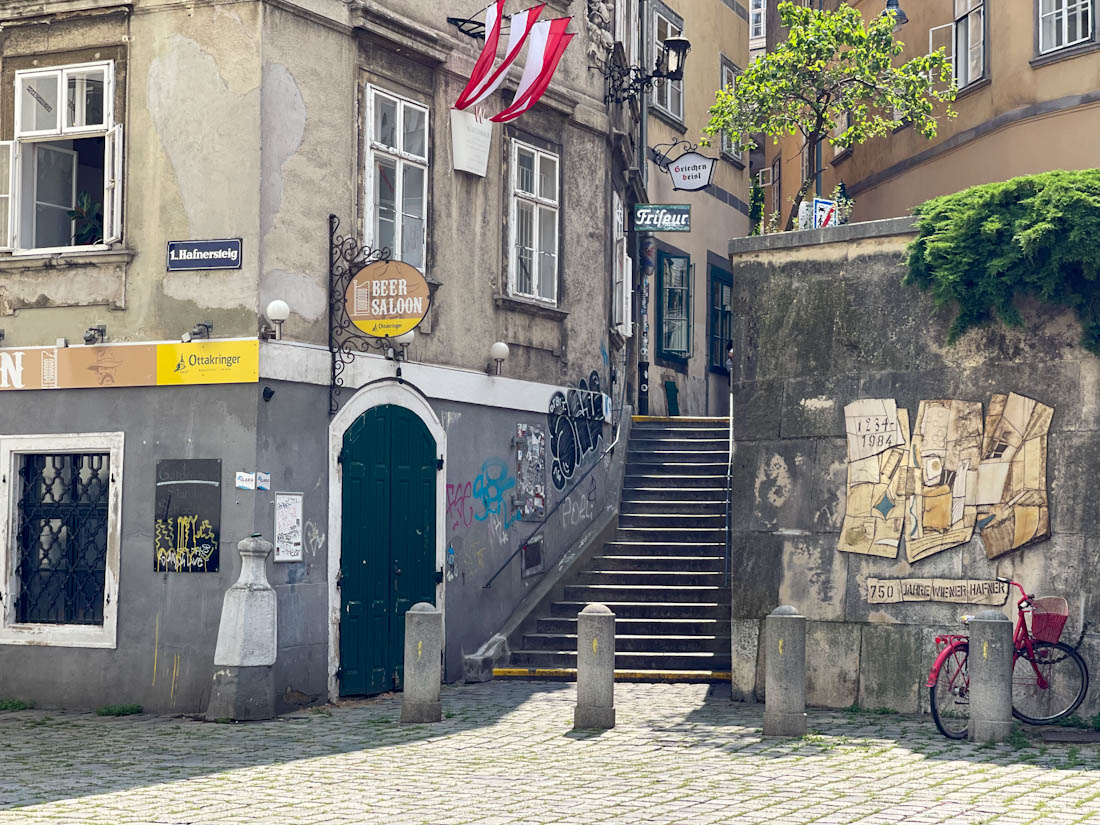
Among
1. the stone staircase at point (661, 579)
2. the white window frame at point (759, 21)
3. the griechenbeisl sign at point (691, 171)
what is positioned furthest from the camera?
the white window frame at point (759, 21)

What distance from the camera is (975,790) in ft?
29.1

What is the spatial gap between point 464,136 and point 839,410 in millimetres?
5037

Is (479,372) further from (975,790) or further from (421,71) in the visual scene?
(975,790)

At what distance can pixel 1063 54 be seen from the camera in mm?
17328

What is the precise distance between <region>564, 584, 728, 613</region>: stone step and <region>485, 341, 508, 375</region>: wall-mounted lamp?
252 centimetres

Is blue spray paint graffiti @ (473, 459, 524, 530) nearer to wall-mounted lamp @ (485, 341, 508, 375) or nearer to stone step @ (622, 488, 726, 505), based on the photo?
wall-mounted lamp @ (485, 341, 508, 375)

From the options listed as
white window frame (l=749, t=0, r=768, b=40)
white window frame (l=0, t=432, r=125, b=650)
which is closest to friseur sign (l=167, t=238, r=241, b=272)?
white window frame (l=0, t=432, r=125, b=650)

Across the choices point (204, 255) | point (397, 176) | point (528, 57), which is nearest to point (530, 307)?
point (397, 176)

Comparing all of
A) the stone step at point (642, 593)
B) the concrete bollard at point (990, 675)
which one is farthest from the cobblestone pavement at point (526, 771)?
the stone step at point (642, 593)

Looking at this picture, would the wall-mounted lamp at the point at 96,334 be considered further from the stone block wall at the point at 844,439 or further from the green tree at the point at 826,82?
the green tree at the point at 826,82

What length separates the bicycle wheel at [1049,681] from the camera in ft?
37.8

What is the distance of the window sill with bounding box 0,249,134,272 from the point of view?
1331cm

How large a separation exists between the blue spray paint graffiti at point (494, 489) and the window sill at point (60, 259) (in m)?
4.37

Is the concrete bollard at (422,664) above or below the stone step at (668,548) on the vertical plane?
below
